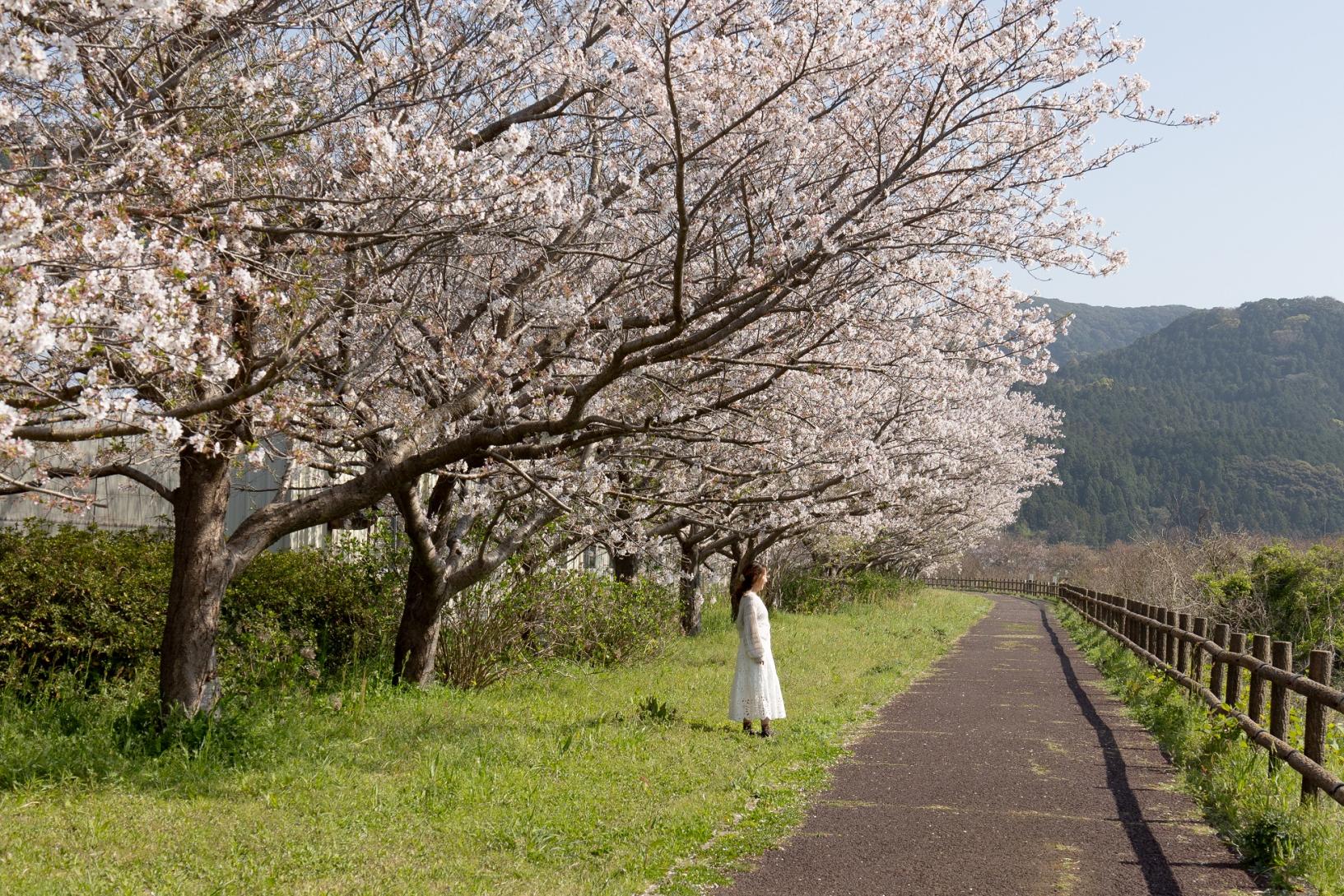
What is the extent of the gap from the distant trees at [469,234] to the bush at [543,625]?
0.97 m

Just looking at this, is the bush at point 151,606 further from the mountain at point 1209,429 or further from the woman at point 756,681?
the mountain at point 1209,429

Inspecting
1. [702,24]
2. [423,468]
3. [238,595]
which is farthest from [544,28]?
[238,595]

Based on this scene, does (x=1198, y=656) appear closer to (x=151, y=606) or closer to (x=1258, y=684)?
(x=1258, y=684)

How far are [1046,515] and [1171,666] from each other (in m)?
121

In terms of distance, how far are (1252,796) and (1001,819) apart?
67.7 inches

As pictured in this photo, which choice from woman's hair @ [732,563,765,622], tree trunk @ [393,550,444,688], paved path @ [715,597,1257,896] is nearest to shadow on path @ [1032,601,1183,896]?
paved path @ [715,597,1257,896]

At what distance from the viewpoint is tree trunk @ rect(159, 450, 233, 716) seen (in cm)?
834

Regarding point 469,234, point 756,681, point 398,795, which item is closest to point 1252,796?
point 756,681

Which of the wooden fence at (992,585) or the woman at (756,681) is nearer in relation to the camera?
the woman at (756,681)

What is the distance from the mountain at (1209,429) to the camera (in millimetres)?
122000

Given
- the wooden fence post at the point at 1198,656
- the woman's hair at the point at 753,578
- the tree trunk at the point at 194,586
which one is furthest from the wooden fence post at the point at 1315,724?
the tree trunk at the point at 194,586

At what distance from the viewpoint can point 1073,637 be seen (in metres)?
27.4

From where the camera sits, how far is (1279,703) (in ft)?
27.1

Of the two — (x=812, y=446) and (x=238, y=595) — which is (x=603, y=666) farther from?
(x=238, y=595)
